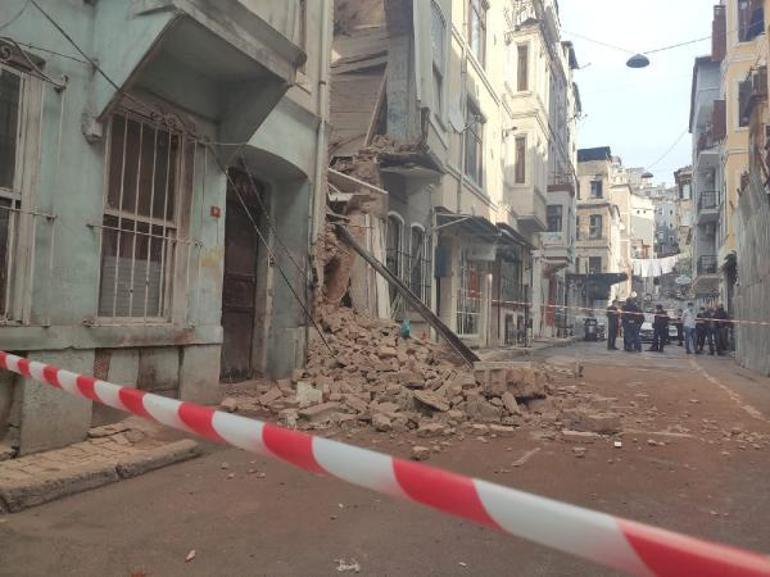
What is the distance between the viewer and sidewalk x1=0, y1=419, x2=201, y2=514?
4082 millimetres

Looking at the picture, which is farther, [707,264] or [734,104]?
[707,264]

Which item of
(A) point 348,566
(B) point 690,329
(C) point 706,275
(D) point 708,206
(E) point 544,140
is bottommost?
(A) point 348,566

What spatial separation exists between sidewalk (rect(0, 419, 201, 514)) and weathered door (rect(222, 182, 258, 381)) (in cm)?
291

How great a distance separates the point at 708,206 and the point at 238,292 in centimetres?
3604

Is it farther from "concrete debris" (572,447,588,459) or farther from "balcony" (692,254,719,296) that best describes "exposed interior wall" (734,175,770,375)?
"balcony" (692,254,719,296)

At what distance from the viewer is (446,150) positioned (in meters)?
15.4

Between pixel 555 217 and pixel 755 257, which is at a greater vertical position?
pixel 555 217

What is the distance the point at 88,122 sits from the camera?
5.46 metres

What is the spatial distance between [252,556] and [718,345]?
22.2 m

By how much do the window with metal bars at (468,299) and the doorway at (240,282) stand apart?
30.7ft

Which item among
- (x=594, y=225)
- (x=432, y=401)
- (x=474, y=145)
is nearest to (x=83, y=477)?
(x=432, y=401)

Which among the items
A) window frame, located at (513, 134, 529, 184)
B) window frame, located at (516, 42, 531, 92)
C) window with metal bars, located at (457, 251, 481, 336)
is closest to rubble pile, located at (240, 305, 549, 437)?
window with metal bars, located at (457, 251, 481, 336)

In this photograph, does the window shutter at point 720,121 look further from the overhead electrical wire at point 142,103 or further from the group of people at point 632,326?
the overhead electrical wire at point 142,103

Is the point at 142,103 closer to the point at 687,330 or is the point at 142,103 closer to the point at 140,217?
the point at 140,217
